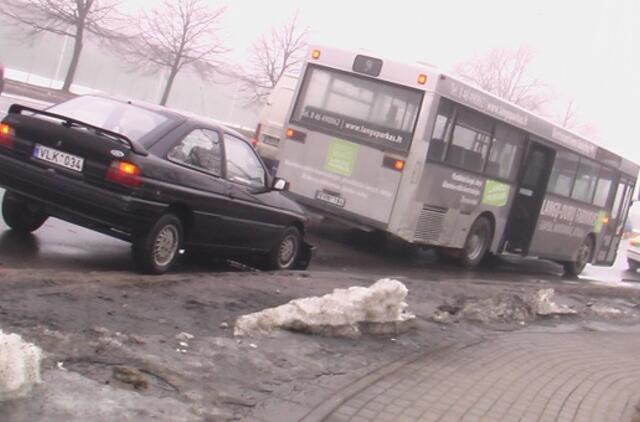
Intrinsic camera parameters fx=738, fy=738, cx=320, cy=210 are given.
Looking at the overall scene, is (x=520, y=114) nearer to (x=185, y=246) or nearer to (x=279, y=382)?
(x=185, y=246)

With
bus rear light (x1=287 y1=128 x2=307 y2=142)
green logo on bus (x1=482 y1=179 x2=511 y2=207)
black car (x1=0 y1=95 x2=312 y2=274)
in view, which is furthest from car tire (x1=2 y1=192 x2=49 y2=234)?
green logo on bus (x1=482 y1=179 x2=511 y2=207)

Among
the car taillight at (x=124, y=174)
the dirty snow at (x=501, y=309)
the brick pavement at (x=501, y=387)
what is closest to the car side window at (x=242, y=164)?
the car taillight at (x=124, y=174)

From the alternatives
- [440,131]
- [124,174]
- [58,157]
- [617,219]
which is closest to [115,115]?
[58,157]

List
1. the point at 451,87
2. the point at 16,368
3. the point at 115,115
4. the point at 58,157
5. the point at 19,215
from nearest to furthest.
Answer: the point at 16,368 < the point at 58,157 < the point at 115,115 < the point at 19,215 < the point at 451,87

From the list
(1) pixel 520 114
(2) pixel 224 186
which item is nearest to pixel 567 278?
(1) pixel 520 114

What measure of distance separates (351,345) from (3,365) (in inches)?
127

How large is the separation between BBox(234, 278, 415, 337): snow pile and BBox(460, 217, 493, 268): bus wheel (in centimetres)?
691

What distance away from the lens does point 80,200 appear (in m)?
6.65

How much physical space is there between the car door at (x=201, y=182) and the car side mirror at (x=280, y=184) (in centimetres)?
88

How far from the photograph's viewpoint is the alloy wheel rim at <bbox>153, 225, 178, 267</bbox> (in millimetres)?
7047

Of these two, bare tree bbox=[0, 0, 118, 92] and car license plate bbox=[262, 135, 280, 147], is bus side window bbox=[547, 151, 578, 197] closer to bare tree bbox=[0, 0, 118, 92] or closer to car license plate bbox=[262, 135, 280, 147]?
car license plate bbox=[262, 135, 280, 147]

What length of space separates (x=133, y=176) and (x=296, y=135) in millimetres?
5947

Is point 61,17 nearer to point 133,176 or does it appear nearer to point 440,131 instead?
point 440,131

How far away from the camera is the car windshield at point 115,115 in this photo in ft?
23.2
